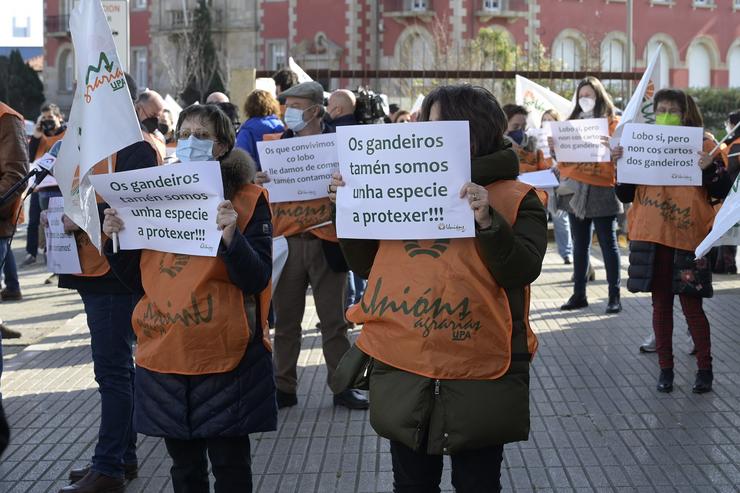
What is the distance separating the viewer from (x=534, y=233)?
11.9 ft

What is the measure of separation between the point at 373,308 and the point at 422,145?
561mm

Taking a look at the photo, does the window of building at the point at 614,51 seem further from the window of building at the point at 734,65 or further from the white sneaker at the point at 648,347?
the white sneaker at the point at 648,347

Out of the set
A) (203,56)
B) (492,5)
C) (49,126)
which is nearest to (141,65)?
(203,56)

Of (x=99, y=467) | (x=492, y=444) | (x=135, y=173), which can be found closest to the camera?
(x=492, y=444)

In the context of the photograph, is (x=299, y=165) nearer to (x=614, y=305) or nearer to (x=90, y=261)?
(x=90, y=261)

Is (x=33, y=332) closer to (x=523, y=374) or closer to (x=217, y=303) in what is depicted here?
(x=217, y=303)

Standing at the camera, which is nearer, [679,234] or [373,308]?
[373,308]

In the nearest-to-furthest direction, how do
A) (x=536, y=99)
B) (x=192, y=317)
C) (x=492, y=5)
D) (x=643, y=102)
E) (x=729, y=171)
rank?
1. (x=192, y=317)
2. (x=643, y=102)
3. (x=729, y=171)
4. (x=536, y=99)
5. (x=492, y=5)

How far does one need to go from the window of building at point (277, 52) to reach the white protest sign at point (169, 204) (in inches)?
1979

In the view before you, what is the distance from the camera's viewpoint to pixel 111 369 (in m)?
5.23

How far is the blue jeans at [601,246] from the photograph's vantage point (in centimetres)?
989

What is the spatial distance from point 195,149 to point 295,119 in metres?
2.60

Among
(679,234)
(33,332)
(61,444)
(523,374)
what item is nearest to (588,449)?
(679,234)

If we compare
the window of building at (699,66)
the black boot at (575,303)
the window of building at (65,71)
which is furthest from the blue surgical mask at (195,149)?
the window of building at (65,71)
